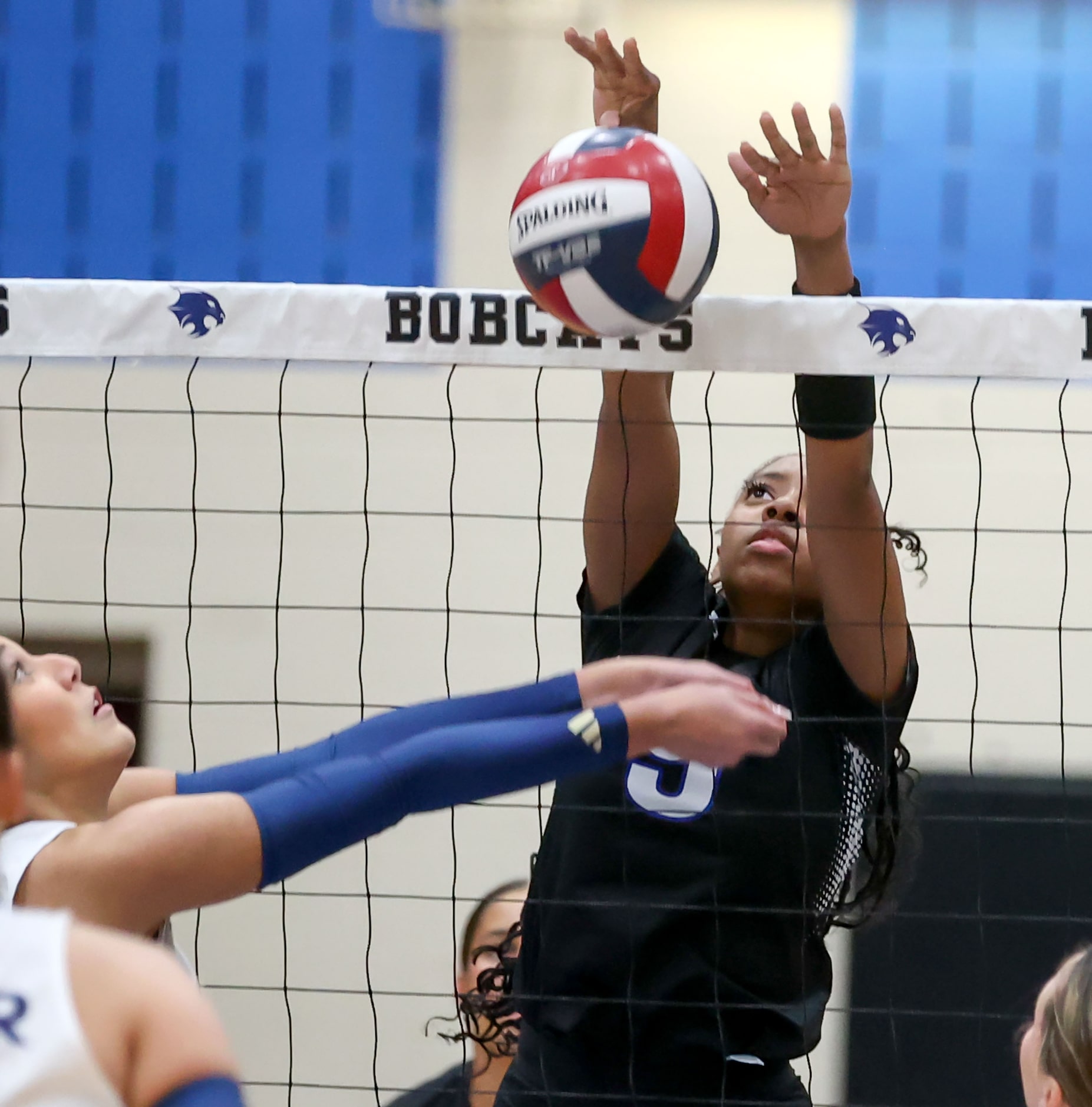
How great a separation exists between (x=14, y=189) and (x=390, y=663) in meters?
1.92

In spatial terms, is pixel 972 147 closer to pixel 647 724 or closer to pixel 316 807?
pixel 647 724

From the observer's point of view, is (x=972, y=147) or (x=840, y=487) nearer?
(x=840, y=487)

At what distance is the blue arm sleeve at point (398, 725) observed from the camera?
92.0 inches

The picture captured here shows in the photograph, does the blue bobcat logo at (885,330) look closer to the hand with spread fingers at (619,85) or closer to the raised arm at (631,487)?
the raised arm at (631,487)

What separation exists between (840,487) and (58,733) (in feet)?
4.57

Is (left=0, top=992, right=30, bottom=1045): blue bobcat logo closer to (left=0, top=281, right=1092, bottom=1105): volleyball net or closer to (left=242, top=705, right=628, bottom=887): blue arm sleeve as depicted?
(left=242, top=705, right=628, bottom=887): blue arm sleeve

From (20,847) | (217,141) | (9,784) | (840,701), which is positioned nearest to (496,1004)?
(840,701)

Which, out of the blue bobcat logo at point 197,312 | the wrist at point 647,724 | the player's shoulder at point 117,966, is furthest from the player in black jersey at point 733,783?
the player's shoulder at point 117,966

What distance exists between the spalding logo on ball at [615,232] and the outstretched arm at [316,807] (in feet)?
2.29

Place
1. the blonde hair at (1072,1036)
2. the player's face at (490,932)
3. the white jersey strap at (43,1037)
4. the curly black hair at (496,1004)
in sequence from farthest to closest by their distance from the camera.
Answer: the player's face at (490,932), the curly black hair at (496,1004), the blonde hair at (1072,1036), the white jersey strap at (43,1037)

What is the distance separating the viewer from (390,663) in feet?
15.0

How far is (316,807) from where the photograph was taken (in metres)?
1.90

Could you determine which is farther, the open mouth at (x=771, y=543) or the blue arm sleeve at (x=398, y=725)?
the open mouth at (x=771, y=543)

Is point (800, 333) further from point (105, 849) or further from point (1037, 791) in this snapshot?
point (1037, 791)
